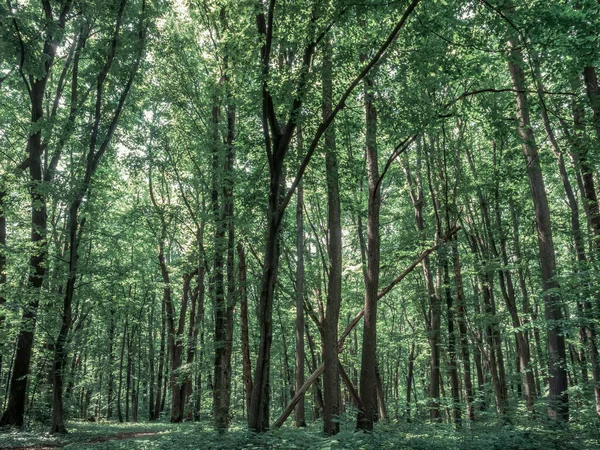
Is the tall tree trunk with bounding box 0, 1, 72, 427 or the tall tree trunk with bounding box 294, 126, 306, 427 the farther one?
the tall tree trunk with bounding box 0, 1, 72, 427

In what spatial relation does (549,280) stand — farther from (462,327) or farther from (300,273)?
(300,273)

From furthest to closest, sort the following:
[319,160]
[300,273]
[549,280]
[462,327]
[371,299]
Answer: [462,327] < [300,273] < [319,160] < [549,280] < [371,299]

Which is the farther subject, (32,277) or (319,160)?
(32,277)

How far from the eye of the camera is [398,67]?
8.09 m

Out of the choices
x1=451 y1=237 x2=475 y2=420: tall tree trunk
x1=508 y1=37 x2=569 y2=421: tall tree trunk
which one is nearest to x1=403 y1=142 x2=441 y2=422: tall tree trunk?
x1=451 y1=237 x2=475 y2=420: tall tree trunk

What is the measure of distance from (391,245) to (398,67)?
8712 mm

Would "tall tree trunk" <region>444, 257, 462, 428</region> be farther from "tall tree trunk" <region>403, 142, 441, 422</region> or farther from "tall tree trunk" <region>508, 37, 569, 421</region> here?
"tall tree trunk" <region>508, 37, 569, 421</region>

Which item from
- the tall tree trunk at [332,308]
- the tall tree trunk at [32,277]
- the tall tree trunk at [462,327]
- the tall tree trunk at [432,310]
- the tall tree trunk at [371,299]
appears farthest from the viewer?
the tall tree trunk at [432,310]

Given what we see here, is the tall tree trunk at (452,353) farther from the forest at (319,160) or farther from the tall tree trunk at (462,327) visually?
the tall tree trunk at (462,327)

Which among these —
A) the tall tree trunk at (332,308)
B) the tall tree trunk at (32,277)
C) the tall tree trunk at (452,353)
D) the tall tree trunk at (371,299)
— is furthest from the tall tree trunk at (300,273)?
the tall tree trunk at (32,277)

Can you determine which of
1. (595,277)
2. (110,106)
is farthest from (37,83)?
(595,277)

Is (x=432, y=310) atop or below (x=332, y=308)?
atop

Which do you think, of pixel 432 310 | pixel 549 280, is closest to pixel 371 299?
pixel 549 280

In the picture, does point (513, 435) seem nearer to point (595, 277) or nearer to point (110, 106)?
point (595, 277)
